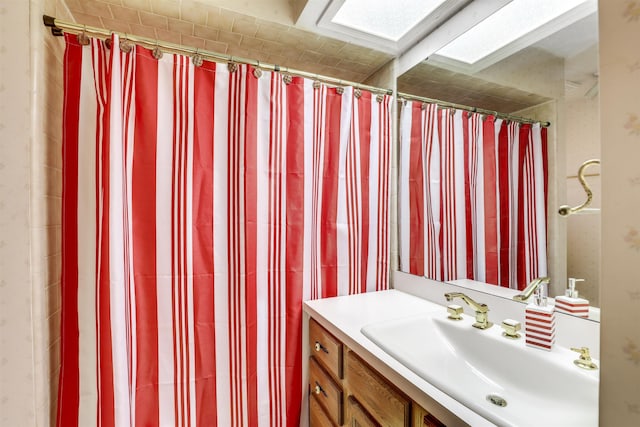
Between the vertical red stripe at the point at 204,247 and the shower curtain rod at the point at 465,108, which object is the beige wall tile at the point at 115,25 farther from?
the shower curtain rod at the point at 465,108

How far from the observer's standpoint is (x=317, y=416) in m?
1.25

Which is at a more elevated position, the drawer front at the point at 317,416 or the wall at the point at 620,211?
the wall at the point at 620,211

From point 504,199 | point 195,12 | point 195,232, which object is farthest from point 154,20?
point 504,199

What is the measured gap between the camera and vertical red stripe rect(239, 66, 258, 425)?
4.07 feet

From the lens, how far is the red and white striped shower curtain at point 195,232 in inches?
41.5

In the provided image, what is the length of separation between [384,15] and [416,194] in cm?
84

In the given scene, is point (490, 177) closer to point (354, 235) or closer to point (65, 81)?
point (354, 235)

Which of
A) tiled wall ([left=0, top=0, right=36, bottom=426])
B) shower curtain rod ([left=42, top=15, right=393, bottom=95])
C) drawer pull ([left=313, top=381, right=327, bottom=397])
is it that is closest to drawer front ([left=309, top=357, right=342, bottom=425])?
drawer pull ([left=313, top=381, right=327, bottom=397])

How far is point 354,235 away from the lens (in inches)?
58.8

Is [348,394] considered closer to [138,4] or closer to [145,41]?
[145,41]

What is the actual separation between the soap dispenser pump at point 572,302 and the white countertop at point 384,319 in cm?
39

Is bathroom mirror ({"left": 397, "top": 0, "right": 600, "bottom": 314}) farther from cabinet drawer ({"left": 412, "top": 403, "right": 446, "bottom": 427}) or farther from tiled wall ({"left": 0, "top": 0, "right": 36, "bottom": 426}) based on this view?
tiled wall ({"left": 0, "top": 0, "right": 36, "bottom": 426})

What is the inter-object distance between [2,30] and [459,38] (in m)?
1.62

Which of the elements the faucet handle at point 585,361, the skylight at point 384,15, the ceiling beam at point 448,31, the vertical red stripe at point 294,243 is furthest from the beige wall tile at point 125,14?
the faucet handle at point 585,361
